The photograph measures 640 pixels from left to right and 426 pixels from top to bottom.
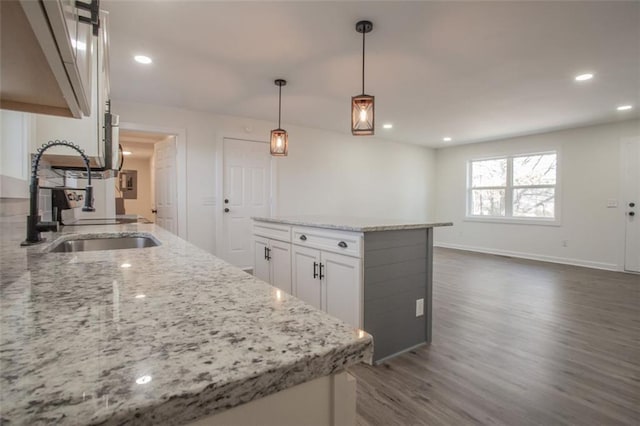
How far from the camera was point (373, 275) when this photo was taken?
2062 mm

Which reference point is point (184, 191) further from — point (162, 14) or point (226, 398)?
point (226, 398)

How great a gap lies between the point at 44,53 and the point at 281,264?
2442 mm

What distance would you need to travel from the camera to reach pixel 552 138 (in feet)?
18.3

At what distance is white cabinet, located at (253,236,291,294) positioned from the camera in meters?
2.77

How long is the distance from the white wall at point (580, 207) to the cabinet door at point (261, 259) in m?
5.24

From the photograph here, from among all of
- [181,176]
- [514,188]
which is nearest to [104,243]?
[181,176]

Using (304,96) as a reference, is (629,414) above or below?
below

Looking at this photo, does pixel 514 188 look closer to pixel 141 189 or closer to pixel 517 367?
pixel 517 367

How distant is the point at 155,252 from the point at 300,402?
1004 mm

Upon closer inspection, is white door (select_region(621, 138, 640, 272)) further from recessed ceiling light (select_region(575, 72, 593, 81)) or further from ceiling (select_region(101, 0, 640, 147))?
recessed ceiling light (select_region(575, 72, 593, 81))

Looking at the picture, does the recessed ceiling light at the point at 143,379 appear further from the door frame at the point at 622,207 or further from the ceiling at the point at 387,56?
the door frame at the point at 622,207

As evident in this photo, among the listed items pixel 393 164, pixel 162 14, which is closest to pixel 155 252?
pixel 162 14

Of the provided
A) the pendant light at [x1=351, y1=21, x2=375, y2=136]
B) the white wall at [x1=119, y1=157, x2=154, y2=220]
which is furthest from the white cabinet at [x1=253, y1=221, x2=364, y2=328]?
the white wall at [x1=119, y1=157, x2=154, y2=220]

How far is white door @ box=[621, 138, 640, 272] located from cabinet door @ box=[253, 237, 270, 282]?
18.1 ft
